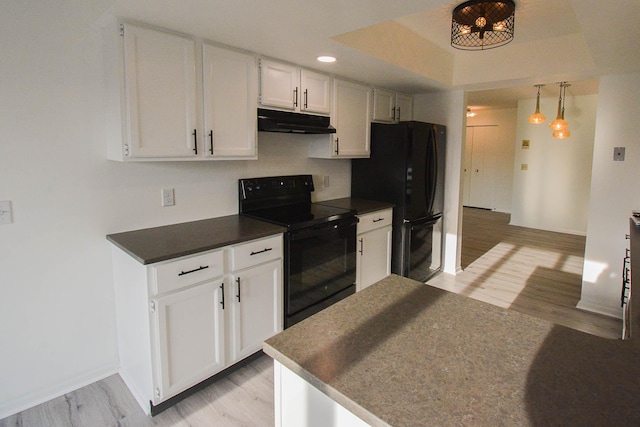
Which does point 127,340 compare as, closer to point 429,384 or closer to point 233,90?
point 233,90

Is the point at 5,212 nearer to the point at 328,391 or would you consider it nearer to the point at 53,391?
the point at 53,391

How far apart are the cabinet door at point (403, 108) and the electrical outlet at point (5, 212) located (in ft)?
11.0

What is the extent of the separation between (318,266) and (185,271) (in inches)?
42.3

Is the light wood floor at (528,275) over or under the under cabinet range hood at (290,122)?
under

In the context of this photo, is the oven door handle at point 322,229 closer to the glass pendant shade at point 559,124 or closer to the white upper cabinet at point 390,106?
the white upper cabinet at point 390,106

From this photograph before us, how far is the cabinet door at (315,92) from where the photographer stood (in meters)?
2.87

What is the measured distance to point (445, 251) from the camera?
13.9 ft

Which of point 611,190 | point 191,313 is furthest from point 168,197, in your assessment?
point 611,190

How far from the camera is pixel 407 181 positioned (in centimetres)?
347

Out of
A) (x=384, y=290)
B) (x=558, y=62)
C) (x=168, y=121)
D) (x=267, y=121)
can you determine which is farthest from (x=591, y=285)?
(x=168, y=121)

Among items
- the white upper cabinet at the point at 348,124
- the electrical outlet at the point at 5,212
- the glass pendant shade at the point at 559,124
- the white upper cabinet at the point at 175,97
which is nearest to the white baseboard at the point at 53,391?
the electrical outlet at the point at 5,212

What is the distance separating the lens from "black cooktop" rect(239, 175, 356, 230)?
107 inches

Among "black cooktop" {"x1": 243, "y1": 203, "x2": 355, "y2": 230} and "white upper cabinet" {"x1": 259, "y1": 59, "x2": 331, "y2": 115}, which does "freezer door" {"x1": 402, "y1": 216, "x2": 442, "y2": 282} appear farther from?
"white upper cabinet" {"x1": 259, "y1": 59, "x2": 331, "y2": 115}

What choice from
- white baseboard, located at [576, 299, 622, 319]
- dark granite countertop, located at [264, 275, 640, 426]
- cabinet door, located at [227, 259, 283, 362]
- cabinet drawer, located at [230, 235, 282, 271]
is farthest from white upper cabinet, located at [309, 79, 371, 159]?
white baseboard, located at [576, 299, 622, 319]
